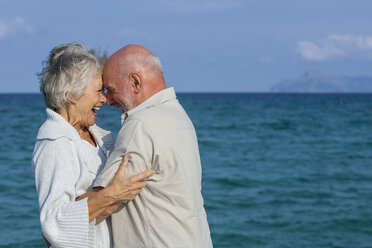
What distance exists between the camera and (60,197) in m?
2.55

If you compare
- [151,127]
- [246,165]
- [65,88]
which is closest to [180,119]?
[151,127]

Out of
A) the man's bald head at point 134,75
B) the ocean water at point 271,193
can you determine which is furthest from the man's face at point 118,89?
the ocean water at point 271,193

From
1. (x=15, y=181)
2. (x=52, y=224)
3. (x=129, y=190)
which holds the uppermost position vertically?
(x=129, y=190)

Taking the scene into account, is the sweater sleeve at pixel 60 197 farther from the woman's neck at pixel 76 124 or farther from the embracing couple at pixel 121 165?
the woman's neck at pixel 76 124

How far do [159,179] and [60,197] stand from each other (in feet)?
1.60

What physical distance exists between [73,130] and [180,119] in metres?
0.60

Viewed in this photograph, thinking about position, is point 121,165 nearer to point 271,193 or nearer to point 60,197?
point 60,197

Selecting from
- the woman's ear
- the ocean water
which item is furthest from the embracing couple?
the ocean water

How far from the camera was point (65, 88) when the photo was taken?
2.77 meters

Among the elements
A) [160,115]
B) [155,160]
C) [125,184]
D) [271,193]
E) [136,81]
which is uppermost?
[136,81]

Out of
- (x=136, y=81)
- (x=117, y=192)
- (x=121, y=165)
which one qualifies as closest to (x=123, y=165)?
(x=121, y=165)

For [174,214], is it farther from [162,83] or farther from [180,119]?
[162,83]

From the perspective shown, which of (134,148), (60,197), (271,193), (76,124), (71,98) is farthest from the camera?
(271,193)

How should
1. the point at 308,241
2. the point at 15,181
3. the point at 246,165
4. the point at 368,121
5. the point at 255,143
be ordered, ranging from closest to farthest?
the point at 308,241 → the point at 15,181 → the point at 246,165 → the point at 255,143 → the point at 368,121
